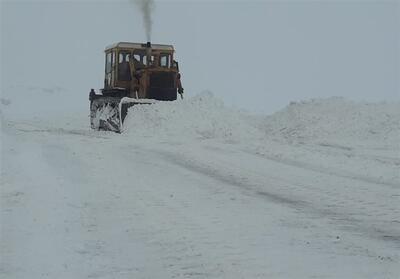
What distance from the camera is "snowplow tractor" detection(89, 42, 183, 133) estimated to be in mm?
19781

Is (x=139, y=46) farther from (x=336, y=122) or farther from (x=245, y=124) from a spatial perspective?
(x=336, y=122)

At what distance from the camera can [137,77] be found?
66.3 ft

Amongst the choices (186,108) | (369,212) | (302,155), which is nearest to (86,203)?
(369,212)

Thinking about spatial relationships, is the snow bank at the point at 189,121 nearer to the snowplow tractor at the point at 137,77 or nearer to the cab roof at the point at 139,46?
the snowplow tractor at the point at 137,77

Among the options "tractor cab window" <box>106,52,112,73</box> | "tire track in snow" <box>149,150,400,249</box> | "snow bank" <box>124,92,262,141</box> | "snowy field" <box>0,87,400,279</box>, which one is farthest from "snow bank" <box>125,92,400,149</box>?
"tire track in snow" <box>149,150,400,249</box>

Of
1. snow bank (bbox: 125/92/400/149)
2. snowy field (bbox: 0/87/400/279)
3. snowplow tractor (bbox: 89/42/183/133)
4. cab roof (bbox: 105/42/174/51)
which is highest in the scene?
cab roof (bbox: 105/42/174/51)

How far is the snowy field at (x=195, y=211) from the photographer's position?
4277 mm

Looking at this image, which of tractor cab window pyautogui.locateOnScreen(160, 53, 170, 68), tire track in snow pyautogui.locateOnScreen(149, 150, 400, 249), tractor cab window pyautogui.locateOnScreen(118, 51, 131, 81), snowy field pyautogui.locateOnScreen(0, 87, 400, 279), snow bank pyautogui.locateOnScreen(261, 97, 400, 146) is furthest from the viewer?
tractor cab window pyautogui.locateOnScreen(118, 51, 131, 81)

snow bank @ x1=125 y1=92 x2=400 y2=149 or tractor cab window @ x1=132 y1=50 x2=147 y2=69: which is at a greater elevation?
tractor cab window @ x1=132 y1=50 x2=147 y2=69

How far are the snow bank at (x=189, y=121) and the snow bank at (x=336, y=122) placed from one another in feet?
4.79

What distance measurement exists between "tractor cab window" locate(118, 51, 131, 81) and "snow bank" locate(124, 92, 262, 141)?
10.5 ft

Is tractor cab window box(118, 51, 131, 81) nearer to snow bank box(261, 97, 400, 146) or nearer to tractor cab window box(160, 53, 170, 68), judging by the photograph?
tractor cab window box(160, 53, 170, 68)

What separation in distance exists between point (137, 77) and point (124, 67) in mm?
951

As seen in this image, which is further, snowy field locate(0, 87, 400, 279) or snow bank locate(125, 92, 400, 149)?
snow bank locate(125, 92, 400, 149)
